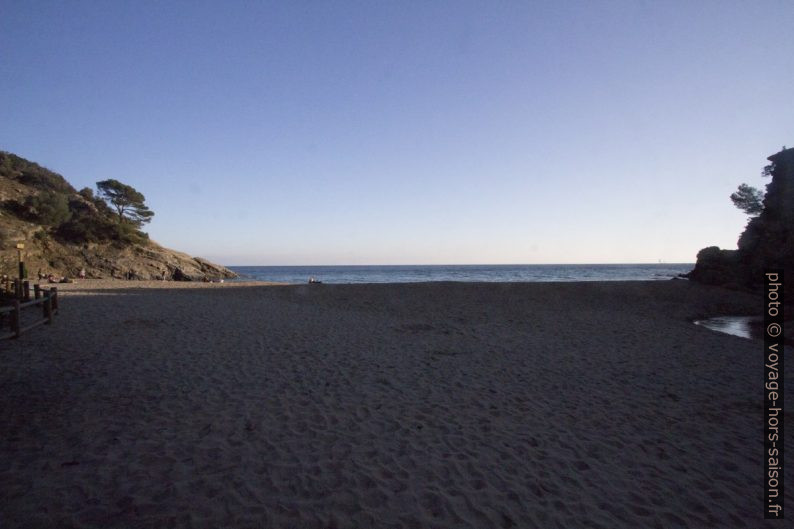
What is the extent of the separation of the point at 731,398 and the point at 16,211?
4807 cm

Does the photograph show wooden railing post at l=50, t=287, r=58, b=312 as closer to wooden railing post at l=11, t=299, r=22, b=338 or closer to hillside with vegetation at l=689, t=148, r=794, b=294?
wooden railing post at l=11, t=299, r=22, b=338

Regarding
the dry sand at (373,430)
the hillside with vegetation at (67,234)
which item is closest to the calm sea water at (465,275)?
the hillside with vegetation at (67,234)

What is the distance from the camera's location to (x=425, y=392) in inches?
281

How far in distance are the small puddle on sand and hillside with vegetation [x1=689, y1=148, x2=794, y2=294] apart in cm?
847

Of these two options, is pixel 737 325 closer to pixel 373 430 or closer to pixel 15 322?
pixel 373 430

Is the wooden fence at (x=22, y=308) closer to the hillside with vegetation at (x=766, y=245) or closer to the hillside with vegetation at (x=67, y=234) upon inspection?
the hillside with vegetation at (x=67, y=234)

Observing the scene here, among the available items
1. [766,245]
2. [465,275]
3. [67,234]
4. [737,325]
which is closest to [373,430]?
[737,325]

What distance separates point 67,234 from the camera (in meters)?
37.2

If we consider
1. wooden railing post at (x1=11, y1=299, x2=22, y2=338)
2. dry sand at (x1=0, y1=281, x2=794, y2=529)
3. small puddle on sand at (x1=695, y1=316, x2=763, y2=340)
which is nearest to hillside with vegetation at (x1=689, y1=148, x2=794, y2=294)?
small puddle on sand at (x1=695, y1=316, x2=763, y2=340)

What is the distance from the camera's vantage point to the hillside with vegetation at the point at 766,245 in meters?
26.5

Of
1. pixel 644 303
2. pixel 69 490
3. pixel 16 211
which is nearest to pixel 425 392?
pixel 69 490

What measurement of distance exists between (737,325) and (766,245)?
664 inches

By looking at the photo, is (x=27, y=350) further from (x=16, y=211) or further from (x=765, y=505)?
(x=16, y=211)

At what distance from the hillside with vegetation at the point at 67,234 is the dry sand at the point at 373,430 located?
27749 millimetres
